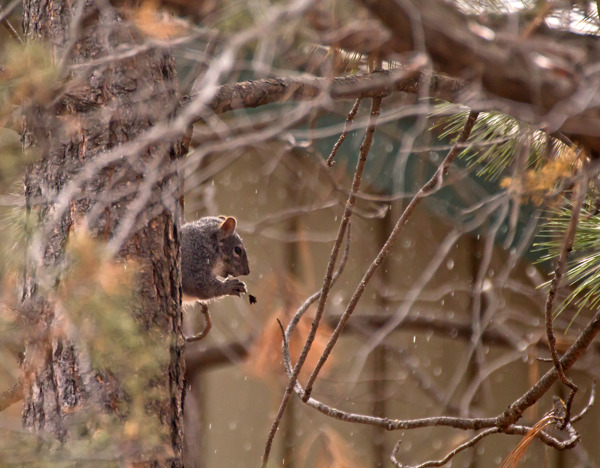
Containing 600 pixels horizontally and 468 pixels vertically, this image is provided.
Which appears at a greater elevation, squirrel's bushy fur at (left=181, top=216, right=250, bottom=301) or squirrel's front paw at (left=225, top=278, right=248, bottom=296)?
squirrel's bushy fur at (left=181, top=216, right=250, bottom=301)

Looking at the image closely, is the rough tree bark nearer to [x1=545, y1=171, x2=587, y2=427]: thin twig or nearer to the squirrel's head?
[x1=545, y1=171, x2=587, y2=427]: thin twig

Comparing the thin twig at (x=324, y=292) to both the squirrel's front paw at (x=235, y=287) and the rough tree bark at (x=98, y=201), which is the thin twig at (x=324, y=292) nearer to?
the rough tree bark at (x=98, y=201)

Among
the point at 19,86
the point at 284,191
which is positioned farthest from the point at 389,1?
the point at 284,191

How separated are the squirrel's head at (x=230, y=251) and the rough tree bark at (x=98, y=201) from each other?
1.05m

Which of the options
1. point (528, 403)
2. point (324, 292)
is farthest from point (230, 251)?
point (528, 403)

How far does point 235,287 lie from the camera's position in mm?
2230

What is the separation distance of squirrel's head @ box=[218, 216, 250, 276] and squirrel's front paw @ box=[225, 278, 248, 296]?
205 mm

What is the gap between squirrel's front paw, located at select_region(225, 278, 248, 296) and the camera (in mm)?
2207

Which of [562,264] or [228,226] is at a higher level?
[228,226]

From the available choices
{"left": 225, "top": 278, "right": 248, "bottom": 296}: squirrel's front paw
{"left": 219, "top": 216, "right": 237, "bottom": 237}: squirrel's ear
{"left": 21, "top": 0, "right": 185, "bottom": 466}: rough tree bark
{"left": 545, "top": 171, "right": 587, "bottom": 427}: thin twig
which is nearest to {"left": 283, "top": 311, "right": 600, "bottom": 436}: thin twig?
{"left": 545, "top": 171, "right": 587, "bottom": 427}: thin twig

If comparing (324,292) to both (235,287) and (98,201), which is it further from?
(235,287)

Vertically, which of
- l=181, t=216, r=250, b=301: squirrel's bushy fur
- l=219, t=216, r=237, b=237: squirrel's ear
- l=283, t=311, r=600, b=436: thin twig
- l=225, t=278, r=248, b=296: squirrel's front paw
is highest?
l=219, t=216, r=237, b=237: squirrel's ear

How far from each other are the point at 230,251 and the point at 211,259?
94 millimetres

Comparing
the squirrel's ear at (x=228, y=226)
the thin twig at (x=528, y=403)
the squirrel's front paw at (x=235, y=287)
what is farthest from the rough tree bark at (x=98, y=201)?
the squirrel's ear at (x=228, y=226)
